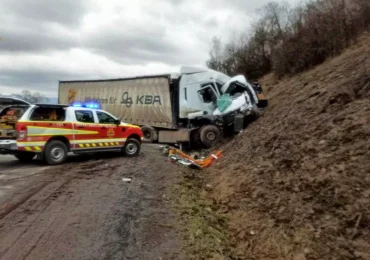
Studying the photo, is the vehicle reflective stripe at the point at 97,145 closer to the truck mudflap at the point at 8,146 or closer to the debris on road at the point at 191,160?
the debris on road at the point at 191,160

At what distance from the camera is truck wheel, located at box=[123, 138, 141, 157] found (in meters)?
13.8

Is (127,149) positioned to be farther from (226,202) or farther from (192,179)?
(226,202)

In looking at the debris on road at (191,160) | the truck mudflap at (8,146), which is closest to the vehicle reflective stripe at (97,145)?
the debris on road at (191,160)

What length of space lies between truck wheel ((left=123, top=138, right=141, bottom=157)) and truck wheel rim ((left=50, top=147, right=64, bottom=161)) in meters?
2.66

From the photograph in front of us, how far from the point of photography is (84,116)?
40.6ft

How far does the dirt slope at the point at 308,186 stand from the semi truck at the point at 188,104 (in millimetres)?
5650

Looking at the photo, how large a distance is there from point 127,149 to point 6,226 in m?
8.33

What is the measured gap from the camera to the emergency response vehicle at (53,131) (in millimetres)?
10758

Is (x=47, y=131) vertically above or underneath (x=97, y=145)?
above

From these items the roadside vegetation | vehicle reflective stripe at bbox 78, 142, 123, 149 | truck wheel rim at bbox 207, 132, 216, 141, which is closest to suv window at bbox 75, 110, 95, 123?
vehicle reflective stripe at bbox 78, 142, 123, 149

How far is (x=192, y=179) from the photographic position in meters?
10.0

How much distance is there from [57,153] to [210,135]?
6.86m

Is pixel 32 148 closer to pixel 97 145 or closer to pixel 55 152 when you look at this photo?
pixel 55 152

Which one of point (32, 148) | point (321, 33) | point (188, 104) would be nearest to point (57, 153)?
point (32, 148)
